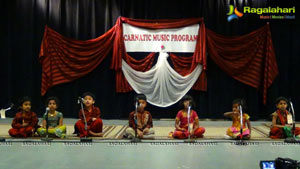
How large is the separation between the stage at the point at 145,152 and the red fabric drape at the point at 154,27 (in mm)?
1490

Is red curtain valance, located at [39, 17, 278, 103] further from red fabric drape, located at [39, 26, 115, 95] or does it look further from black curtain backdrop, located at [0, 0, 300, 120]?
black curtain backdrop, located at [0, 0, 300, 120]

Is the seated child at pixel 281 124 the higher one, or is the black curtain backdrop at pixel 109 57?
the black curtain backdrop at pixel 109 57

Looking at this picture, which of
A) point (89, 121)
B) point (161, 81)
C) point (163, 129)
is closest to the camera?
point (89, 121)

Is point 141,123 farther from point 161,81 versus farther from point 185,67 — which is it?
point 185,67

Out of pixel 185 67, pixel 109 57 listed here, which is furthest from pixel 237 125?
pixel 109 57

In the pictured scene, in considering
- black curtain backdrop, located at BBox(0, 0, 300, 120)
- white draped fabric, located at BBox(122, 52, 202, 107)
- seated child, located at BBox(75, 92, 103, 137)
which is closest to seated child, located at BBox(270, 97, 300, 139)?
black curtain backdrop, located at BBox(0, 0, 300, 120)

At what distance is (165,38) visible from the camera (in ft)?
20.5

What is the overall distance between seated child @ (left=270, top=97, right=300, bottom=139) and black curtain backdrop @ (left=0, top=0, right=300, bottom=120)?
1.67 meters

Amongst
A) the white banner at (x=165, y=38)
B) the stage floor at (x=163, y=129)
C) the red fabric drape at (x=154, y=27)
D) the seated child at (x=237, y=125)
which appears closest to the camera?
the seated child at (x=237, y=125)

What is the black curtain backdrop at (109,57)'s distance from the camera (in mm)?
6230

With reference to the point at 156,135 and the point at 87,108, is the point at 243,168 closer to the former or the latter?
the point at 156,135

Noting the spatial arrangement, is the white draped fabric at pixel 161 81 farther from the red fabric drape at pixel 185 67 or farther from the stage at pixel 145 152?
the stage at pixel 145 152

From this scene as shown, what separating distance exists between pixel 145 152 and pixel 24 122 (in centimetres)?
175

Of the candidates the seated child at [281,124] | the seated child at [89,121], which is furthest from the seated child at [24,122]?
the seated child at [281,124]
